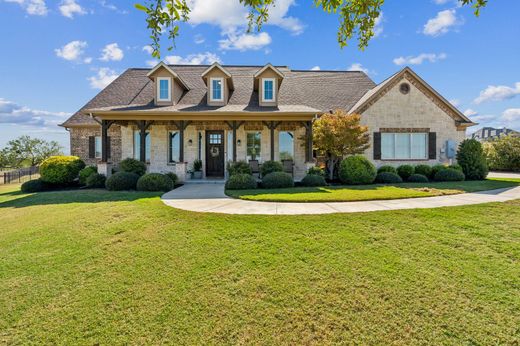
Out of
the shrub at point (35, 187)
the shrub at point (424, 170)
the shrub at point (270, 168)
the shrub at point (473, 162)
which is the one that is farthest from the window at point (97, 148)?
the shrub at point (473, 162)

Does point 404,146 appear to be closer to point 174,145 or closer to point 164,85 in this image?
point 174,145

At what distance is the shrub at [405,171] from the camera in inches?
571

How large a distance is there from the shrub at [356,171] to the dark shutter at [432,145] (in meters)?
5.45

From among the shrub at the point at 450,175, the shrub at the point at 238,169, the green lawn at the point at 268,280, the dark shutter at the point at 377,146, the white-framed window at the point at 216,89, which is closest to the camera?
the green lawn at the point at 268,280

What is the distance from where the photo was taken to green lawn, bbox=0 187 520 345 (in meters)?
2.92

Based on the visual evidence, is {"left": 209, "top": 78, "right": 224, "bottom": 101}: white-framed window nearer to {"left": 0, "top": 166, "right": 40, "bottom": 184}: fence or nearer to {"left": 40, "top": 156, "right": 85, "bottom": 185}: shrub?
{"left": 40, "top": 156, "right": 85, "bottom": 185}: shrub

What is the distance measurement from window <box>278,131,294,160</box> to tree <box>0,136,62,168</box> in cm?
3144

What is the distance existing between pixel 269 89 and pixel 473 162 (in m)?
12.4

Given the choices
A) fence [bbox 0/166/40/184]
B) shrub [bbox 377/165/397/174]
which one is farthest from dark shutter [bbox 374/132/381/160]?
fence [bbox 0/166/40/184]

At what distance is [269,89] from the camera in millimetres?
15344

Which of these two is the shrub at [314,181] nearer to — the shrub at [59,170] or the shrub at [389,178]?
the shrub at [389,178]

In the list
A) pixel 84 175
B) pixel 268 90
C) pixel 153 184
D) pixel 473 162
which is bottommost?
pixel 153 184

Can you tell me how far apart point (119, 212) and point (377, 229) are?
20.7ft

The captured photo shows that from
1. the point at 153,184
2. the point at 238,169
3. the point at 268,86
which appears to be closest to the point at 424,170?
the point at 268,86
